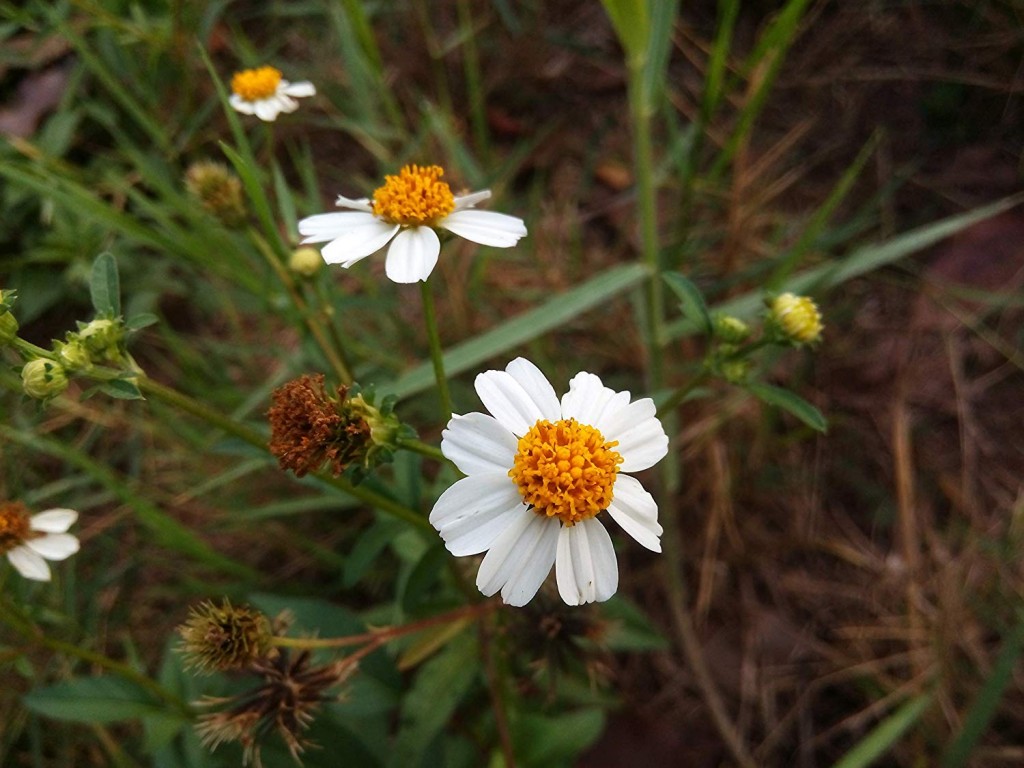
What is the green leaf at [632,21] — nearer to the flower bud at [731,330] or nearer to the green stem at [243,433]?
A: the flower bud at [731,330]

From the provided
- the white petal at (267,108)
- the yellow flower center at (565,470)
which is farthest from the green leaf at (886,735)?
the white petal at (267,108)

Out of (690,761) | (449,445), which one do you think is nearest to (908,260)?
(690,761)

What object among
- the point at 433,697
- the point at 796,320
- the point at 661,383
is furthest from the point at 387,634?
the point at 661,383

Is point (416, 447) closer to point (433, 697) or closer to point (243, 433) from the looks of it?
point (243, 433)

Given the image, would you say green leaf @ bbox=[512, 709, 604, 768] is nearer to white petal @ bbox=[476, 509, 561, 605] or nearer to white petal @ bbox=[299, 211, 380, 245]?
white petal @ bbox=[476, 509, 561, 605]

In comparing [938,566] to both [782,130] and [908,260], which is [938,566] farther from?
[782,130]

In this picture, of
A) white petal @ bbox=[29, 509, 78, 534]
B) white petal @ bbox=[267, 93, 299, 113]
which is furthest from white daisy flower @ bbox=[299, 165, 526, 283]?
white petal @ bbox=[29, 509, 78, 534]
